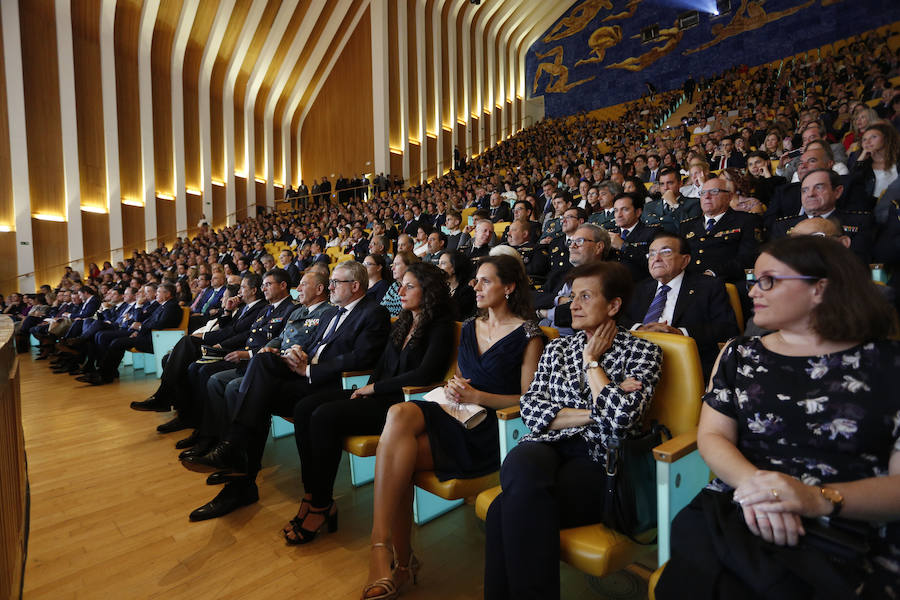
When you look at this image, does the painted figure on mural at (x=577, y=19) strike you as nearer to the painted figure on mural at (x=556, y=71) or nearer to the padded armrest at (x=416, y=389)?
the painted figure on mural at (x=556, y=71)

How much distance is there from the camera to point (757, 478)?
35.5 inches

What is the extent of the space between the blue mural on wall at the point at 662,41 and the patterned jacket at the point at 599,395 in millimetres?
15700

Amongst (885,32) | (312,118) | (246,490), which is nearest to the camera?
(246,490)

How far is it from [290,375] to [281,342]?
1.42 feet

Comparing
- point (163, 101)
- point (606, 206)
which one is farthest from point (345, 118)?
point (606, 206)

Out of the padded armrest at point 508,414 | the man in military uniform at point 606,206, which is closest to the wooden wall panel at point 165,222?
the man in military uniform at point 606,206

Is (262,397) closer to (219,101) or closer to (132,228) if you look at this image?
(132,228)

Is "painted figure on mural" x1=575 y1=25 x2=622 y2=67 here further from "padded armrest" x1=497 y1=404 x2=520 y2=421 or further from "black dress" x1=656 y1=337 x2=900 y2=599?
"black dress" x1=656 y1=337 x2=900 y2=599

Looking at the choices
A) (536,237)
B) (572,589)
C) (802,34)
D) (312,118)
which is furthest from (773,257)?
(312,118)

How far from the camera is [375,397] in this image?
197 cm

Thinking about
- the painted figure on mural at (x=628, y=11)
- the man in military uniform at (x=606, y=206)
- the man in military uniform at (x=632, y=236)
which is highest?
the painted figure on mural at (x=628, y=11)

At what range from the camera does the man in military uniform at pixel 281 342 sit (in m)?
2.51

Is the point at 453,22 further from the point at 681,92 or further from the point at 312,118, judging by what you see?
the point at 681,92

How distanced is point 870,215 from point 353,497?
272 cm
